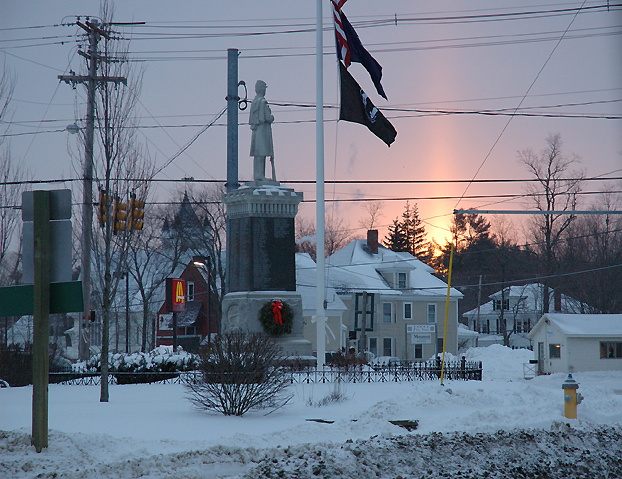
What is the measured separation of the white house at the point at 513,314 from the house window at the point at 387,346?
1645 centimetres

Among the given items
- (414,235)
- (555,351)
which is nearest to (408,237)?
(414,235)

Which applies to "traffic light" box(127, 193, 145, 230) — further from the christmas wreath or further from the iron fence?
the christmas wreath

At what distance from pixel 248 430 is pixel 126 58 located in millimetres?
11695

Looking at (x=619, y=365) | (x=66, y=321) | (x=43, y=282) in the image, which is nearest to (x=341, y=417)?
(x=43, y=282)

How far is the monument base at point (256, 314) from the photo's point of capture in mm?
23641

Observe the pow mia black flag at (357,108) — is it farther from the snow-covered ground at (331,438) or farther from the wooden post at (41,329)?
the wooden post at (41,329)

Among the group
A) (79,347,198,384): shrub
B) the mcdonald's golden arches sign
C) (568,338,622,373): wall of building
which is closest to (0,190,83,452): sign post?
(79,347,198,384): shrub

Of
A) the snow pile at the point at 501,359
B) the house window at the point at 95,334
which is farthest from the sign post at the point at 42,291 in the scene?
the house window at the point at 95,334

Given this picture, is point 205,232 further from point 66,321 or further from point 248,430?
point 248,430

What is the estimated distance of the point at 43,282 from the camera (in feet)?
26.3

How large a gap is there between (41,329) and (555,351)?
31.2 m

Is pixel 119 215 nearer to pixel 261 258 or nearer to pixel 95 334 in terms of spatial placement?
pixel 261 258

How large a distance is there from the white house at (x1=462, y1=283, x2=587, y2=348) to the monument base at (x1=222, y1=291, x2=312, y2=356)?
40838 millimetres

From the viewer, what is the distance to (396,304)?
4878 cm
